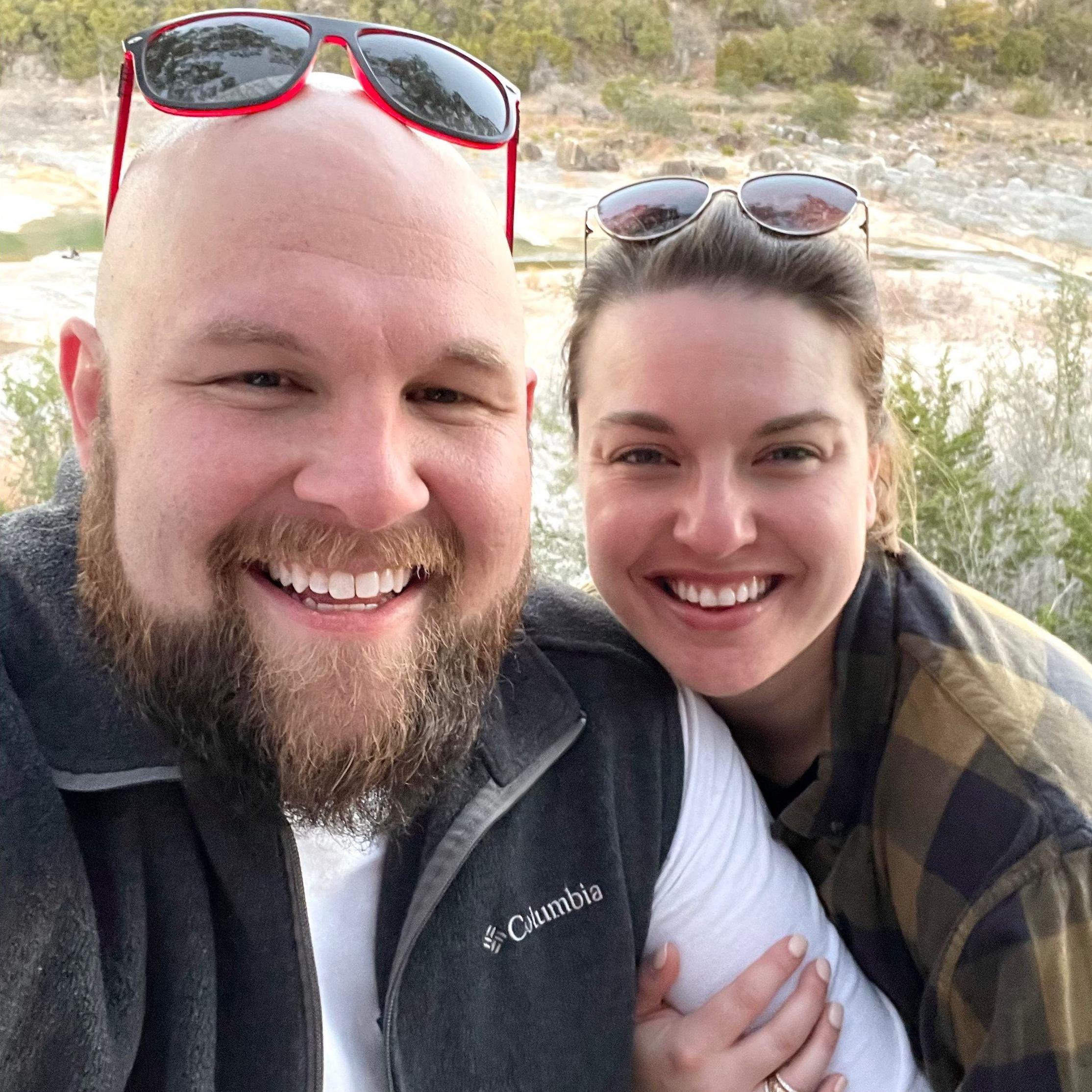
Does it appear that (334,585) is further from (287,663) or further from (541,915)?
(541,915)

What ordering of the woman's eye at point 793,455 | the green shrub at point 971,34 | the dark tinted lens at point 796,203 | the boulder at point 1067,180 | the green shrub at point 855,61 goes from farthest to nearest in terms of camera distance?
1. the green shrub at point 971,34
2. the green shrub at point 855,61
3. the boulder at point 1067,180
4. the dark tinted lens at point 796,203
5. the woman's eye at point 793,455

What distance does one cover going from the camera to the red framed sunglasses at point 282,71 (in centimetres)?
108

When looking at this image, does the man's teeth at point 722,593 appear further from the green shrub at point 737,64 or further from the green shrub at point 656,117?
the green shrub at point 737,64

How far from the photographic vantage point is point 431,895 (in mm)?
1123

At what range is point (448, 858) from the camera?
1.14 meters

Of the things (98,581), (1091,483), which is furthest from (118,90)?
(1091,483)

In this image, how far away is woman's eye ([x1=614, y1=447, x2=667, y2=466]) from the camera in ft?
4.80

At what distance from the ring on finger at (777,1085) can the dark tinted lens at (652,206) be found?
128 cm

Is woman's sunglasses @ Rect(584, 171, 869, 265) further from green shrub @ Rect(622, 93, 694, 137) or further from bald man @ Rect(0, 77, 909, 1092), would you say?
green shrub @ Rect(622, 93, 694, 137)

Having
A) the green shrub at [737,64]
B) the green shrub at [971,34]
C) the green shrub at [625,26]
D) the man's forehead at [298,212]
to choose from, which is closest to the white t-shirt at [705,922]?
the man's forehead at [298,212]

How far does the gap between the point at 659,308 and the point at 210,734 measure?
0.93 meters

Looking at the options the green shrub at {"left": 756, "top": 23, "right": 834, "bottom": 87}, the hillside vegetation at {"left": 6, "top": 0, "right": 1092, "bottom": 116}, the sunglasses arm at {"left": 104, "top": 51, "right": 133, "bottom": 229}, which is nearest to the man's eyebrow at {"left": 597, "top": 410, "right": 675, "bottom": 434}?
the sunglasses arm at {"left": 104, "top": 51, "right": 133, "bottom": 229}

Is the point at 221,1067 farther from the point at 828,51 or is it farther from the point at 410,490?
the point at 828,51

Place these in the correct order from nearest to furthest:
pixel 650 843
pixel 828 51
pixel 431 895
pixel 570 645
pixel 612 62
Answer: pixel 431 895
pixel 650 843
pixel 570 645
pixel 612 62
pixel 828 51
